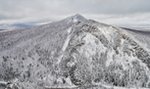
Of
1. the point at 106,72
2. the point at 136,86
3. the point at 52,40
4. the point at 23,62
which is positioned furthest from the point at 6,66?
the point at 136,86

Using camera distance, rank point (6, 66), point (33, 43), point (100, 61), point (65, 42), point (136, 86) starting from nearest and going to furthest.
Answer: point (136, 86), point (100, 61), point (6, 66), point (65, 42), point (33, 43)

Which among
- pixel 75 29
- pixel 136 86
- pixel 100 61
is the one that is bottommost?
pixel 136 86

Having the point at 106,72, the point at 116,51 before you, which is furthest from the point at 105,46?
the point at 106,72

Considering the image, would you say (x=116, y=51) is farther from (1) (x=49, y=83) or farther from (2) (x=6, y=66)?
(2) (x=6, y=66)

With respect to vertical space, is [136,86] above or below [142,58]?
below

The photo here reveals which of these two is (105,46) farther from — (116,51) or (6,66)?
(6,66)

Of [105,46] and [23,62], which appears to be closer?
[105,46]

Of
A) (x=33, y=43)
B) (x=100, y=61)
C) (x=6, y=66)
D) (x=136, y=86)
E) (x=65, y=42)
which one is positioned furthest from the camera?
(x=33, y=43)
